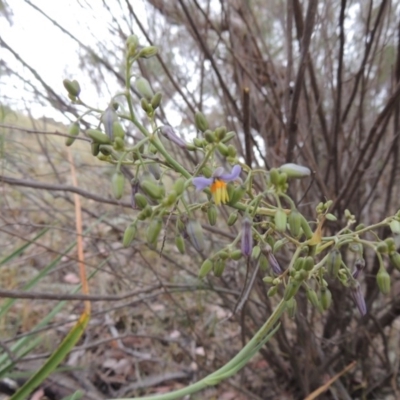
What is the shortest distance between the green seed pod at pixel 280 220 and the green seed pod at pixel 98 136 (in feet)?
0.73

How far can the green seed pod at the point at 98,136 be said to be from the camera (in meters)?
0.58

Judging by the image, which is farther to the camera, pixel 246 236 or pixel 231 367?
pixel 231 367

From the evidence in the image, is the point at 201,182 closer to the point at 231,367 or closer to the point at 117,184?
the point at 117,184

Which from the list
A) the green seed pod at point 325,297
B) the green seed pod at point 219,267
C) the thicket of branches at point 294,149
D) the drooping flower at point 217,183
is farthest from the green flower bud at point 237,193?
the thicket of branches at point 294,149

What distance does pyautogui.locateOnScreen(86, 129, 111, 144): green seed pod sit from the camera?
584 millimetres

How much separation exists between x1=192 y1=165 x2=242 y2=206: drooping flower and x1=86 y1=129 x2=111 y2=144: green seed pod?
4.6 inches

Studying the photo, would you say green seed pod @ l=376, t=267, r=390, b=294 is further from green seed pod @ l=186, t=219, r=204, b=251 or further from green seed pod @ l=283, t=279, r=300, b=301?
green seed pod @ l=186, t=219, r=204, b=251

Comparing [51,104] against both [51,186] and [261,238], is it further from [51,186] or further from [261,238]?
[261,238]

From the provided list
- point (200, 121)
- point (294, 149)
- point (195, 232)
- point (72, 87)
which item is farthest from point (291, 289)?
point (294, 149)

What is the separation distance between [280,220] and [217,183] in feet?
0.29

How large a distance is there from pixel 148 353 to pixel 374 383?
98cm

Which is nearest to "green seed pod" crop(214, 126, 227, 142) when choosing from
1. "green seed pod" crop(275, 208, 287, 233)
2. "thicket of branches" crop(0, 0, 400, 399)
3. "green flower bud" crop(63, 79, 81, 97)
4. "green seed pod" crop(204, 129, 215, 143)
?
"green seed pod" crop(204, 129, 215, 143)

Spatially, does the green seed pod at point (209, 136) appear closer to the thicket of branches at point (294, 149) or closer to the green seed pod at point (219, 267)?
the green seed pod at point (219, 267)

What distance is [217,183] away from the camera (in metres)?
0.58
